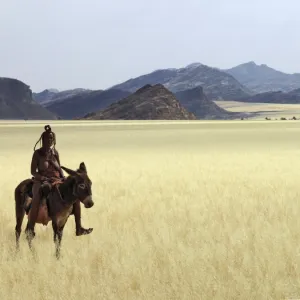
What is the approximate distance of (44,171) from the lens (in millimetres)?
7344

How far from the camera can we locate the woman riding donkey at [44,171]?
7203 mm

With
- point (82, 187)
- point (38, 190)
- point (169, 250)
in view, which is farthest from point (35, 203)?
point (169, 250)

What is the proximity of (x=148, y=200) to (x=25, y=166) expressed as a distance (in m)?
12.7

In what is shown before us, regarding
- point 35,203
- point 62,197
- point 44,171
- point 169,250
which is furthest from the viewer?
point 169,250

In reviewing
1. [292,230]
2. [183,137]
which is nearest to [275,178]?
[292,230]

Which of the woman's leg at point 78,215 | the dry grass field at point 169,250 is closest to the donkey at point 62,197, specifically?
the woman's leg at point 78,215

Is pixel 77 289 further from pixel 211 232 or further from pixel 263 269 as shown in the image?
pixel 211 232

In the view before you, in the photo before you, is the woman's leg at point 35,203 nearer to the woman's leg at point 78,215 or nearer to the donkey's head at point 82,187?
the woman's leg at point 78,215

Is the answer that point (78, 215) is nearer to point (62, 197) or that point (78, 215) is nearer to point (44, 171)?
point (62, 197)

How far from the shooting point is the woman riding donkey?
720 cm

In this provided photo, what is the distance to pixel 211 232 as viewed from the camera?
30.9 feet

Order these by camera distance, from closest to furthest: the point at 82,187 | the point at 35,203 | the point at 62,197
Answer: the point at 82,187 → the point at 62,197 → the point at 35,203

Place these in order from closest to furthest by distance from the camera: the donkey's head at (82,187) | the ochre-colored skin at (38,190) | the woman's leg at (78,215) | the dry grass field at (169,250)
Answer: the dry grass field at (169,250)
the donkey's head at (82,187)
the ochre-colored skin at (38,190)
the woman's leg at (78,215)

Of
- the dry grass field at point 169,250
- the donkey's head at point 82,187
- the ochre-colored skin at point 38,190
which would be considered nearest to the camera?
the dry grass field at point 169,250
